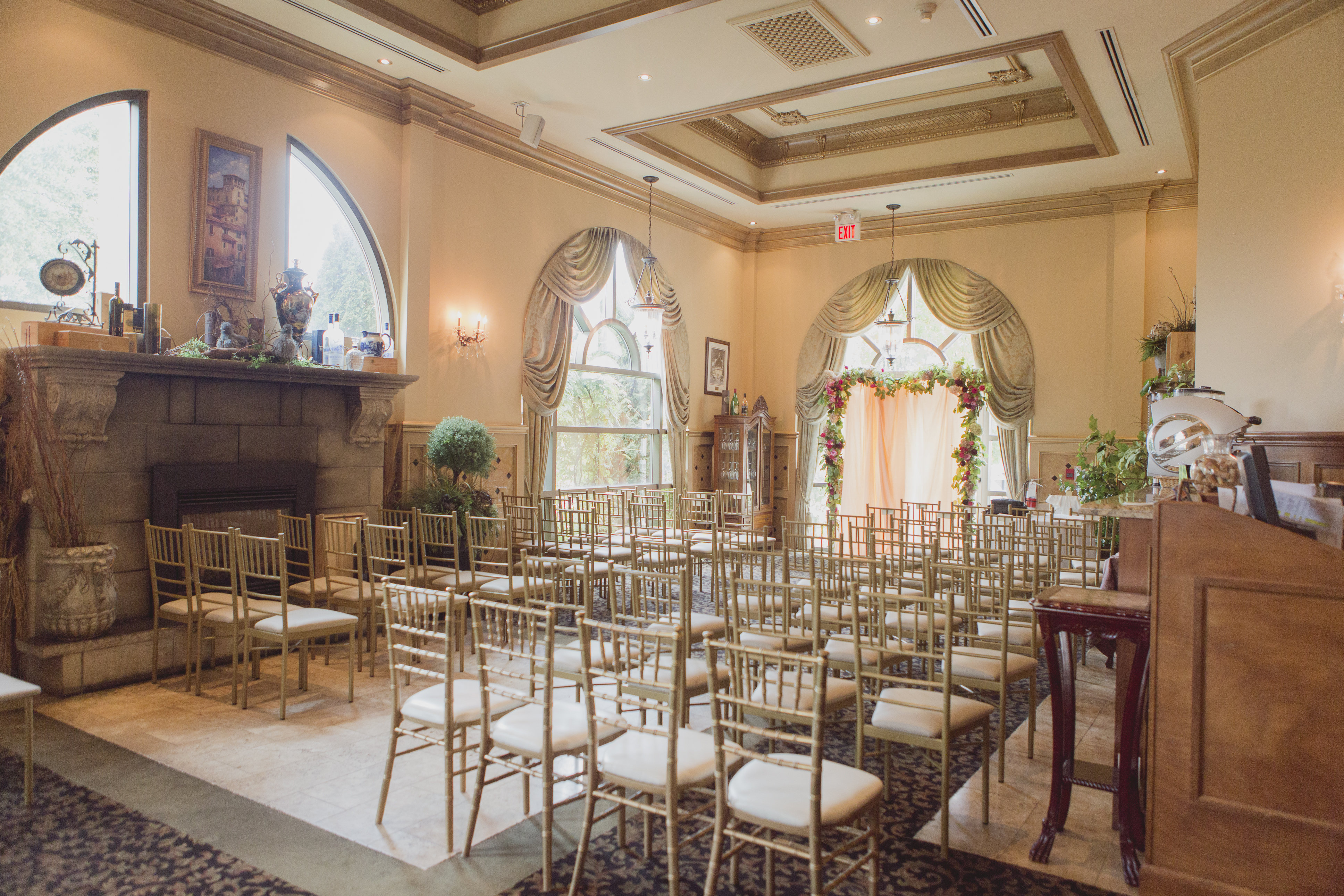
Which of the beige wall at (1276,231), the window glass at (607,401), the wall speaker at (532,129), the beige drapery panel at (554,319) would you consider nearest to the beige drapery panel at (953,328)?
the window glass at (607,401)

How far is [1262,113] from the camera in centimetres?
607

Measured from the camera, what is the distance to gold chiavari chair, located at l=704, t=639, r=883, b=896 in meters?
2.46

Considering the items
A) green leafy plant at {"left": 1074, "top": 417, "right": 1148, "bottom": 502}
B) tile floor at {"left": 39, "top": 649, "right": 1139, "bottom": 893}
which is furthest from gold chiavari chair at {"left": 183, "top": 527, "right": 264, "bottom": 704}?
green leafy plant at {"left": 1074, "top": 417, "right": 1148, "bottom": 502}

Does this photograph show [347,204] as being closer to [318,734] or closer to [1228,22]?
[318,734]

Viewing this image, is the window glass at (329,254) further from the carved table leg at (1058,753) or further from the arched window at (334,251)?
the carved table leg at (1058,753)

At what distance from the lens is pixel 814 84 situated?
24.5 feet

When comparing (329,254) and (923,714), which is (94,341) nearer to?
(329,254)

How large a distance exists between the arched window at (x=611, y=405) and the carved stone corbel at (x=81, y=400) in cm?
470

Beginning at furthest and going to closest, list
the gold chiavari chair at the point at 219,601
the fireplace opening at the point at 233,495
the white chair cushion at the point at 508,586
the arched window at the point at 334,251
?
1. the arched window at the point at 334,251
2. the white chair cushion at the point at 508,586
3. the fireplace opening at the point at 233,495
4. the gold chiavari chair at the point at 219,601

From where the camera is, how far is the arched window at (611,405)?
32.0 ft

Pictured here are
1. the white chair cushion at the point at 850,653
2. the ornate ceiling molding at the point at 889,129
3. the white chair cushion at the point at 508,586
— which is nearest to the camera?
the white chair cushion at the point at 850,653

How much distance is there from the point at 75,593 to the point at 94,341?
1478mm

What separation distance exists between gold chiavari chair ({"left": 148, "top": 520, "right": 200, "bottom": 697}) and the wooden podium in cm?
482

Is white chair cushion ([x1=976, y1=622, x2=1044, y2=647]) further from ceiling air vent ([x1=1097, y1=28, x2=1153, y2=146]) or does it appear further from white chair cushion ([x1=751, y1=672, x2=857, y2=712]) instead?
ceiling air vent ([x1=1097, y1=28, x2=1153, y2=146])
